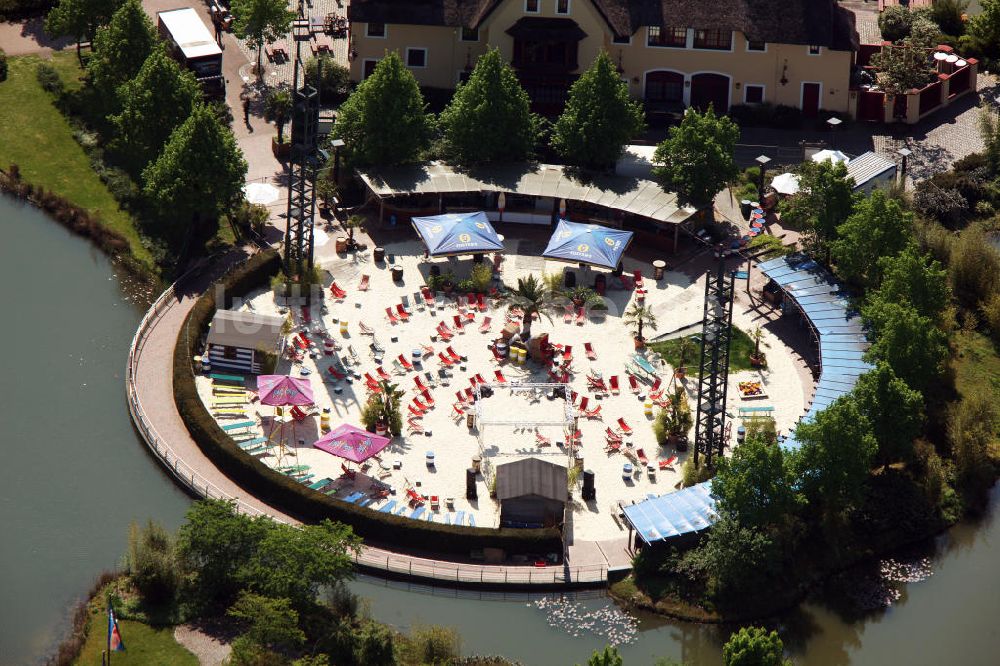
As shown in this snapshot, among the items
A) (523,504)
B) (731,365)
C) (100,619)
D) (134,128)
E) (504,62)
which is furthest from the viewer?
(504,62)

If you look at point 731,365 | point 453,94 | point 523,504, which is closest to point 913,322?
point 731,365

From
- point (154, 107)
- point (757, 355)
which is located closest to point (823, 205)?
point (757, 355)

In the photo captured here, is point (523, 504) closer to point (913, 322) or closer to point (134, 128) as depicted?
point (913, 322)

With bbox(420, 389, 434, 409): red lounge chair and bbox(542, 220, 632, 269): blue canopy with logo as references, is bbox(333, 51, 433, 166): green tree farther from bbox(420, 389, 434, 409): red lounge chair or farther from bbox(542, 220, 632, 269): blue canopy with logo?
bbox(420, 389, 434, 409): red lounge chair

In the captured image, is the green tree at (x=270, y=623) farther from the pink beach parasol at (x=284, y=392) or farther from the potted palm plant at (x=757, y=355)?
the potted palm plant at (x=757, y=355)

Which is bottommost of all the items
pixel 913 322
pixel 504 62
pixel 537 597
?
pixel 537 597

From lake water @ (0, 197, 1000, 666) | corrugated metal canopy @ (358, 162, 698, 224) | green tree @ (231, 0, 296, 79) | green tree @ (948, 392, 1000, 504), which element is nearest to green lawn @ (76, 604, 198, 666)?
lake water @ (0, 197, 1000, 666)
